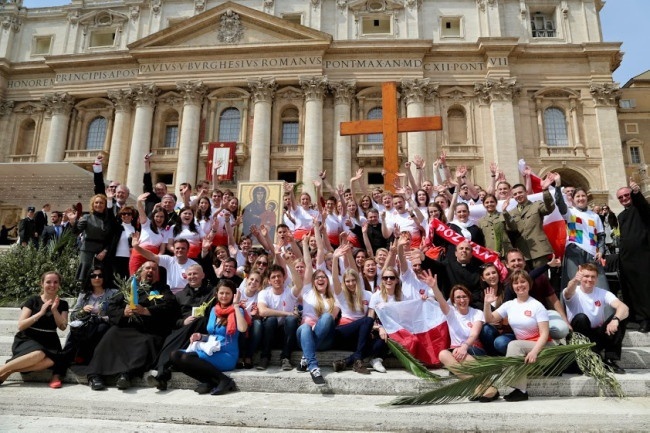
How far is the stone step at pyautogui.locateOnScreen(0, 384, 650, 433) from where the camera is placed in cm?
389

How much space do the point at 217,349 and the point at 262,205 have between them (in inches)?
261

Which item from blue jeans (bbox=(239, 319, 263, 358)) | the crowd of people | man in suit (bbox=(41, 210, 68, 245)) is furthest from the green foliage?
blue jeans (bbox=(239, 319, 263, 358))

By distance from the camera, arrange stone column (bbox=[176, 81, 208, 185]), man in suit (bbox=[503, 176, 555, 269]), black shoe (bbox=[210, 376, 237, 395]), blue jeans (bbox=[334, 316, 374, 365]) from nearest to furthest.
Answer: black shoe (bbox=[210, 376, 237, 395]) → blue jeans (bbox=[334, 316, 374, 365]) → man in suit (bbox=[503, 176, 555, 269]) → stone column (bbox=[176, 81, 208, 185])

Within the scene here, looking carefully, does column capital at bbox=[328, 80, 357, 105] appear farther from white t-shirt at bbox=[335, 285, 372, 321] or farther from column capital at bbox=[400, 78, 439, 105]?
white t-shirt at bbox=[335, 285, 372, 321]

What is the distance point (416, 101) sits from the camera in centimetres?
2644

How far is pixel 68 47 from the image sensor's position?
3130 cm

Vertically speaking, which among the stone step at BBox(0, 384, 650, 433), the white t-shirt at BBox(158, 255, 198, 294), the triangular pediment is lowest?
the stone step at BBox(0, 384, 650, 433)

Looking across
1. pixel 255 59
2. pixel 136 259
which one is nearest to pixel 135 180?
pixel 255 59

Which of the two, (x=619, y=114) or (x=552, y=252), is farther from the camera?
(x=619, y=114)

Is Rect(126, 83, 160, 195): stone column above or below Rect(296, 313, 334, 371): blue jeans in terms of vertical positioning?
above

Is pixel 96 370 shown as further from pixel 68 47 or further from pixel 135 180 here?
pixel 68 47

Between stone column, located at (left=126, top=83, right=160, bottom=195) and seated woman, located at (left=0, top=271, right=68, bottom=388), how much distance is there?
2249cm

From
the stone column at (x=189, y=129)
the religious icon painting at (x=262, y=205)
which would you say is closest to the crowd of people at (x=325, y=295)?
the religious icon painting at (x=262, y=205)

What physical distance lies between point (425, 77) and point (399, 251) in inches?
935
